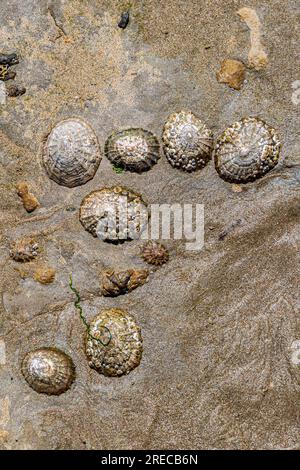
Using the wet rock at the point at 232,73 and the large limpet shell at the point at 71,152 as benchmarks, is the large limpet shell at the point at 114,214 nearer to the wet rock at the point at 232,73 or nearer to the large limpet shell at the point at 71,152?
the large limpet shell at the point at 71,152

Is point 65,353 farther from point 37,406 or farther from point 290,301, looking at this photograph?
point 290,301

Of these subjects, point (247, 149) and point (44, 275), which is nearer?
point (247, 149)

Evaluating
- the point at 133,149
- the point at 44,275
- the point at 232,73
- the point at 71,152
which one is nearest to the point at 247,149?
the point at 232,73

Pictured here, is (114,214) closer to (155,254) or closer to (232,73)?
(155,254)

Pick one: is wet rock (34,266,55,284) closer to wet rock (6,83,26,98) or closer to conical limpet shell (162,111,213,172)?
conical limpet shell (162,111,213,172)

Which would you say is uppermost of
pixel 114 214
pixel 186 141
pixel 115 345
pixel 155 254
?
pixel 186 141

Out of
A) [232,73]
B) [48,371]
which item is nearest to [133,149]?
[232,73]

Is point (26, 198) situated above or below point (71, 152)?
below
